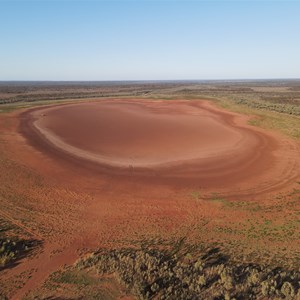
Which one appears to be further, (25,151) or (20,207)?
(25,151)

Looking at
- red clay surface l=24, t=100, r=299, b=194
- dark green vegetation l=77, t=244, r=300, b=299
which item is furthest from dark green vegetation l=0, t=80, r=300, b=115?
dark green vegetation l=77, t=244, r=300, b=299

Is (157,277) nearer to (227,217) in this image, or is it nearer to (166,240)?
(166,240)

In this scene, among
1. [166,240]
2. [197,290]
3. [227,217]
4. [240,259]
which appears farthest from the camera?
[227,217]

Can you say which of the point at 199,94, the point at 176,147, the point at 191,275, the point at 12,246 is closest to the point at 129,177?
the point at 176,147

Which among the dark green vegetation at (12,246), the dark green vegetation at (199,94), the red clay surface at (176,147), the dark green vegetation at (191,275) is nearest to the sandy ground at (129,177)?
the red clay surface at (176,147)

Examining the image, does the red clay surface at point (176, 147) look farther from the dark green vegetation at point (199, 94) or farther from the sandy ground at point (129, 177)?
the dark green vegetation at point (199, 94)

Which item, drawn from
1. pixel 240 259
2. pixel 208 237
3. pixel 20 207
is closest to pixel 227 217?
pixel 208 237
